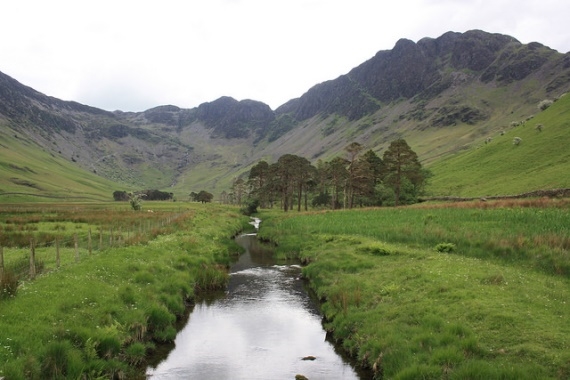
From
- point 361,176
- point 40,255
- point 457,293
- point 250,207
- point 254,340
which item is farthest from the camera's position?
point 250,207

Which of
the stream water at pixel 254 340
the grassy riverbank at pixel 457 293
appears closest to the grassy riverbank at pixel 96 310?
the stream water at pixel 254 340

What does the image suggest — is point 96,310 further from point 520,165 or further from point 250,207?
point 520,165

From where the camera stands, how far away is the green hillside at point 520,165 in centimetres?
7408

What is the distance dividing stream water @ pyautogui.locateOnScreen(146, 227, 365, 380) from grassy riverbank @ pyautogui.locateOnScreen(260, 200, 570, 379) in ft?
4.17

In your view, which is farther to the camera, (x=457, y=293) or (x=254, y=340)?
(x=254, y=340)

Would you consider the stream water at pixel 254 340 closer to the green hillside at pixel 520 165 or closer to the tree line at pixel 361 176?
the tree line at pixel 361 176

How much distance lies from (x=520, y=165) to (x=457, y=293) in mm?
86437

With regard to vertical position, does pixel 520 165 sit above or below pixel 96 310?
above

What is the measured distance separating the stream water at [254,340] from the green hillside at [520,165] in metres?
59.0

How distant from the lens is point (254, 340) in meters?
19.7

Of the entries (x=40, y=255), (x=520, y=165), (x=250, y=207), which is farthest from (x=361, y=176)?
(x=40, y=255)

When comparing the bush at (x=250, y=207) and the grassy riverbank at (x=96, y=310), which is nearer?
the grassy riverbank at (x=96, y=310)

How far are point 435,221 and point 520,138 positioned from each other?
287 feet

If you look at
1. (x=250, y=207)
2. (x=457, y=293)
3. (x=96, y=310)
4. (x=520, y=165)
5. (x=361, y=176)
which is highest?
(x=520, y=165)
